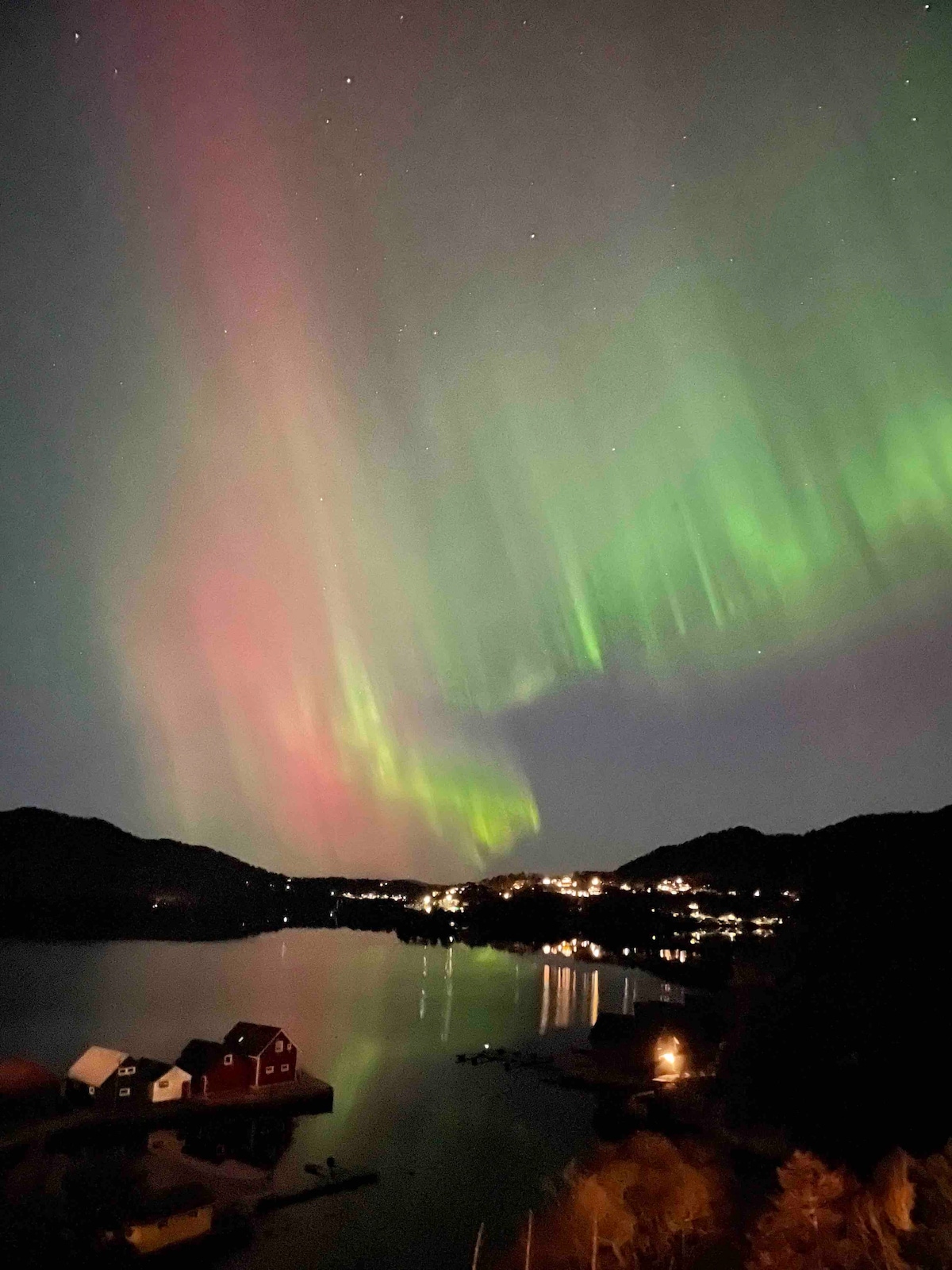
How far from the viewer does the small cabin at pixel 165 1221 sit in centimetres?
1091

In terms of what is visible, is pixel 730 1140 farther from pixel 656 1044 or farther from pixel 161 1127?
pixel 161 1127

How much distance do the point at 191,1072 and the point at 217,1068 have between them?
57 centimetres

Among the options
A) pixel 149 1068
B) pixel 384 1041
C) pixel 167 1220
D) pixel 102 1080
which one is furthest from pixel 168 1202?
pixel 384 1041

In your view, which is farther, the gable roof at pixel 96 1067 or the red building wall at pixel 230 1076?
the red building wall at pixel 230 1076

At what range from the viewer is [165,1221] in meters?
11.1

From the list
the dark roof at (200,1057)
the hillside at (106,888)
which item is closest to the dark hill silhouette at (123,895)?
the hillside at (106,888)

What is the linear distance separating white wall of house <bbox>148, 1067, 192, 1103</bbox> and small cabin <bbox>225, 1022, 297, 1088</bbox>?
49.3 inches

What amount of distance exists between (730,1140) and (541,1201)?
342 centimetres

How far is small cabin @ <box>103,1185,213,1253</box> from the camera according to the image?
10914 millimetres

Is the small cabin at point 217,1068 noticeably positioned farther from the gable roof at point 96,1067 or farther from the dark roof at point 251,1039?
the gable roof at point 96,1067

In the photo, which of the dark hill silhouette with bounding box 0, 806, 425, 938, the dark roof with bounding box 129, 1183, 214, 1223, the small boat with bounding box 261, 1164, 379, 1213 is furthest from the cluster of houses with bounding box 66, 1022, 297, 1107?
the dark hill silhouette with bounding box 0, 806, 425, 938

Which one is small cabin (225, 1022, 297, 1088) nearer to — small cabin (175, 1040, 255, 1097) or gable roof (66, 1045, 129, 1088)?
small cabin (175, 1040, 255, 1097)

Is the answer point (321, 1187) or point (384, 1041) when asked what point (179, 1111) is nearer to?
point (321, 1187)

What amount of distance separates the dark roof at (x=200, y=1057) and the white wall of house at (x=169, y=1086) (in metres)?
0.25
